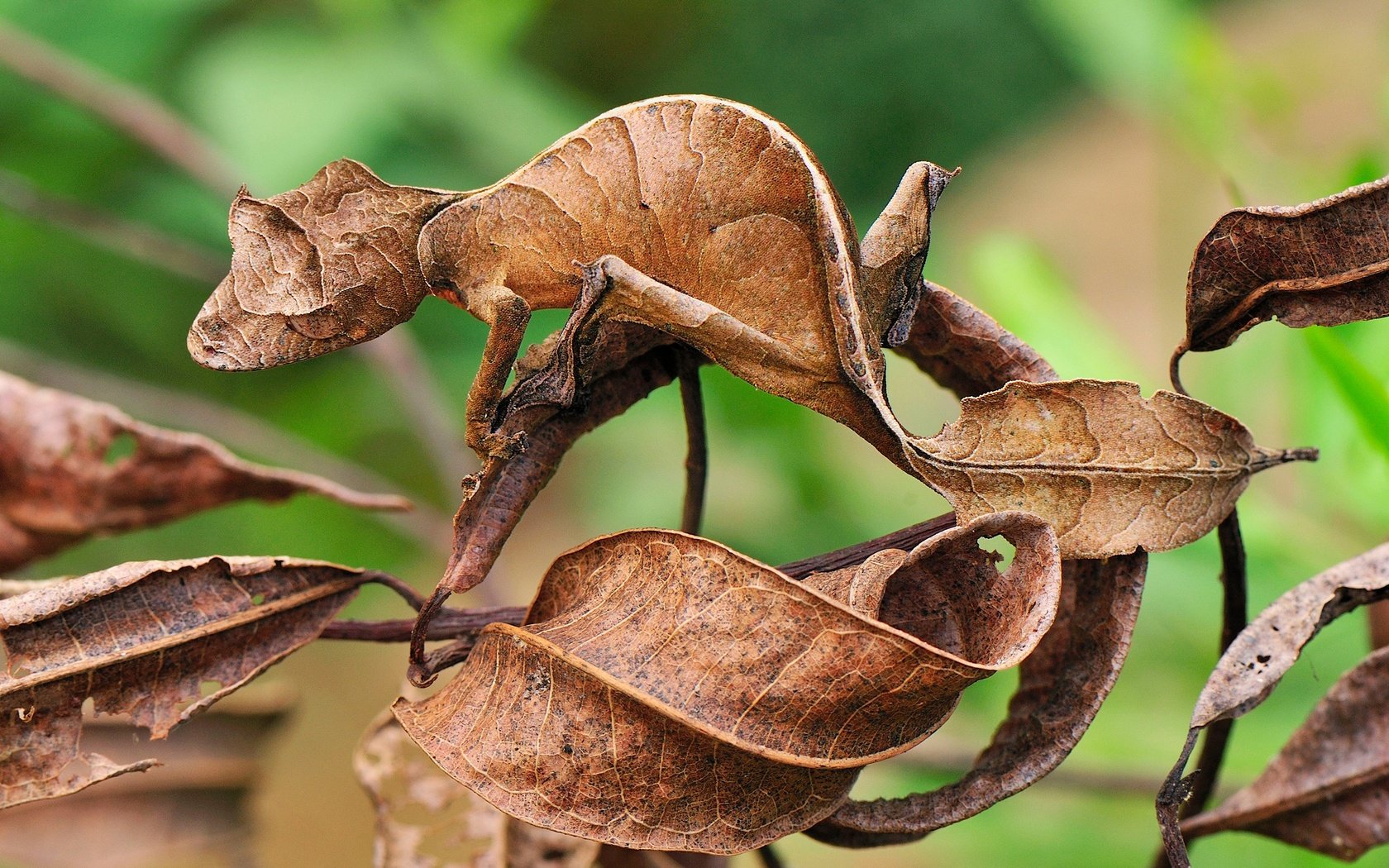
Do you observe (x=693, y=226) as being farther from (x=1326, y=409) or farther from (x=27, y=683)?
(x=1326, y=409)

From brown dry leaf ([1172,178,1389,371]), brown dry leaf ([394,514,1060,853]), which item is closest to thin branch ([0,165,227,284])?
brown dry leaf ([394,514,1060,853])

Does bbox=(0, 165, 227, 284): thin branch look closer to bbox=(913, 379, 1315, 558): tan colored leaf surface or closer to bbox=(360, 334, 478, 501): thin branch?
bbox=(360, 334, 478, 501): thin branch

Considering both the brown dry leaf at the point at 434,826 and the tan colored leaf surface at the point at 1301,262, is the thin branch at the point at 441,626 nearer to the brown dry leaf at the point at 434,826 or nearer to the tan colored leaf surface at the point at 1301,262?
the brown dry leaf at the point at 434,826

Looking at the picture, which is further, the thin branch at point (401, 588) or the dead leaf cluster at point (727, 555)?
the thin branch at point (401, 588)

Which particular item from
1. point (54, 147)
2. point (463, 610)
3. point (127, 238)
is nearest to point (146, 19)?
point (54, 147)

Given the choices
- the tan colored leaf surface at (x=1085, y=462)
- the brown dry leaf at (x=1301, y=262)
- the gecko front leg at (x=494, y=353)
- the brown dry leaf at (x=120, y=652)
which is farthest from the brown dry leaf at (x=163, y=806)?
the brown dry leaf at (x=1301, y=262)

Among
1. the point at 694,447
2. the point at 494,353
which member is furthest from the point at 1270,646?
the point at 494,353
